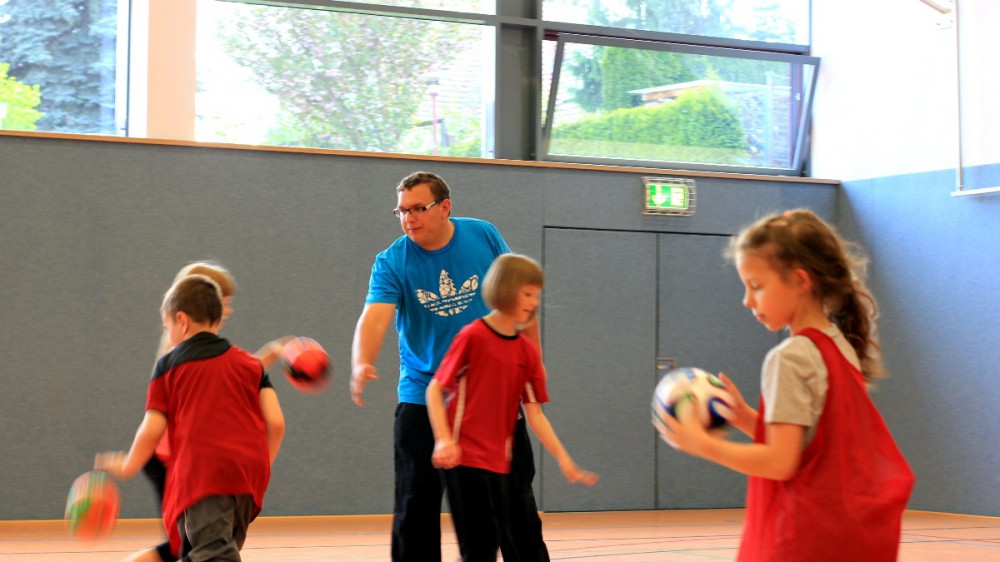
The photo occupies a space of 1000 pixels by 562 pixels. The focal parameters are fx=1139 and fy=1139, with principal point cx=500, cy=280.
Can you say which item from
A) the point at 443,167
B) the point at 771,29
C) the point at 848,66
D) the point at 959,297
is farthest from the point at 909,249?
the point at 443,167

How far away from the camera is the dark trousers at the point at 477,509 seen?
10.8ft

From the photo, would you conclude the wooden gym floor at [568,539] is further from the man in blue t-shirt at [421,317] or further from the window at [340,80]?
the window at [340,80]

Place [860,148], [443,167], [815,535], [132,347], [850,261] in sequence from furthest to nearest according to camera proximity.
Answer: [860,148], [443,167], [132,347], [850,261], [815,535]

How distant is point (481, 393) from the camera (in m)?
3.40

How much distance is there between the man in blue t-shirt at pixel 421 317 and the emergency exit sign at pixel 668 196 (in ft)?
14.0

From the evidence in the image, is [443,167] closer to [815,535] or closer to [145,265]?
[145,265]

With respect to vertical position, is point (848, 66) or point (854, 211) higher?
point (848, 66)

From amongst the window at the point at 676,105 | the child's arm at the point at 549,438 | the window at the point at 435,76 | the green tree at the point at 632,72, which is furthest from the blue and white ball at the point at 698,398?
the green tree at the point at 632,72

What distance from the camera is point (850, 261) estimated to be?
2.10 meters

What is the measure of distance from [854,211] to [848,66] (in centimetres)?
110

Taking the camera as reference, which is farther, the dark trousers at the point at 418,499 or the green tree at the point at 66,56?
the green tree at the point at 66,56

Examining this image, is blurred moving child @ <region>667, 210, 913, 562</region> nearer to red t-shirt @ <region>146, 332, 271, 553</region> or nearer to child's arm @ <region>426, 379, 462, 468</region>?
child's arm @ <region>426, 379, 462, 468</region>

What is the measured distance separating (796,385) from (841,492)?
0.19 metres

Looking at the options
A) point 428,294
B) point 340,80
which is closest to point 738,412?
point 428,294
